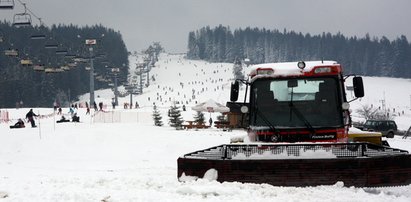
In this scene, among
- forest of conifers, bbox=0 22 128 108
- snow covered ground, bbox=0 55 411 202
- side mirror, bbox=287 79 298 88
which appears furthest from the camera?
forest of conifers, bbox=0 22 128 108

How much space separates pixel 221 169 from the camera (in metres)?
8.88

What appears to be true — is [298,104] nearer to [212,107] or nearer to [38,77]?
[212,107]

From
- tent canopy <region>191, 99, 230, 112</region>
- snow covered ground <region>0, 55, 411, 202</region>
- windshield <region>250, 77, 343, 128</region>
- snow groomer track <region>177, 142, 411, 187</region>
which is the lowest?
snow covered ground <region>0, 55, 411, 202</region>

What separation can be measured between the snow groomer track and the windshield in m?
1.36

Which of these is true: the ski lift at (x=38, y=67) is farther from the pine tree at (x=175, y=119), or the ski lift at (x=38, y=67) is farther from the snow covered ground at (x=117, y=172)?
the pine tree at (x=175, y=119)

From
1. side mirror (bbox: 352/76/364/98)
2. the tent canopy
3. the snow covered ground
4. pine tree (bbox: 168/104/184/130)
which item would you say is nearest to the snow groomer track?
the snow covered ground

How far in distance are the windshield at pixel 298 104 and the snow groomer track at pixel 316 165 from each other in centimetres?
136

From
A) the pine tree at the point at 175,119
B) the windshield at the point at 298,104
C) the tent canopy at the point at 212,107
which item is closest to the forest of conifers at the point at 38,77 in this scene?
the tent canopy at the point at 212,107

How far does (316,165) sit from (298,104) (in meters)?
1.91

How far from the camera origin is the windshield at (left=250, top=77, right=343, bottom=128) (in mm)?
9969

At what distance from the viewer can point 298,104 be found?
10.0 metres

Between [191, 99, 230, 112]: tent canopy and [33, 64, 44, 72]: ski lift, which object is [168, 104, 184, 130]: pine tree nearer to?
[191, 99, 230, 112]: tent canopy

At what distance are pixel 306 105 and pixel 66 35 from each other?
611 feet

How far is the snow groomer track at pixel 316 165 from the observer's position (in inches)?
329
